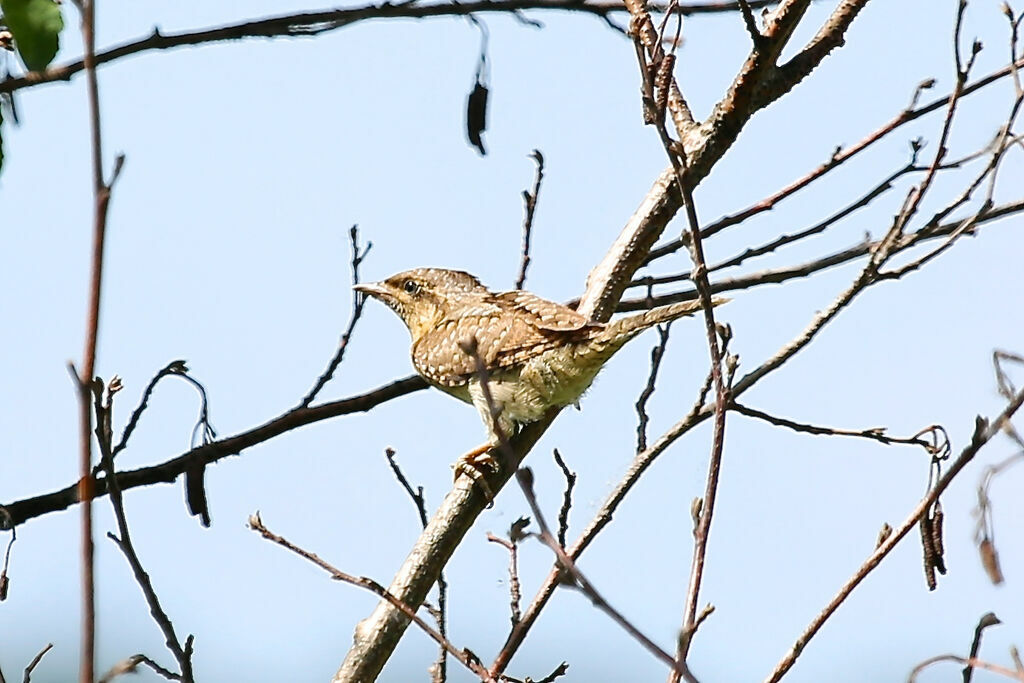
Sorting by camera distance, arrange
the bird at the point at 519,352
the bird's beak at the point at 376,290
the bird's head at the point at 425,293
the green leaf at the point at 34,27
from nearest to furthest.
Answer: the green leaf at the point at 34,27 < the bird at the point at 519,352 < the bird's head at the point at 425,293 < the bird's beak at the point at 376,290

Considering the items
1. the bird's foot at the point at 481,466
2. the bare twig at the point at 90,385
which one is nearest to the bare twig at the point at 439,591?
the bird's foot at the point at 481,466

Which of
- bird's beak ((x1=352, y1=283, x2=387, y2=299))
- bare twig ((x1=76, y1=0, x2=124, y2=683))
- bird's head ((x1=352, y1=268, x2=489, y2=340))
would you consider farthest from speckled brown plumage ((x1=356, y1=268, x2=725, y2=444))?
bare twig ((x1=76, y1=0, x2=124, y2=683))

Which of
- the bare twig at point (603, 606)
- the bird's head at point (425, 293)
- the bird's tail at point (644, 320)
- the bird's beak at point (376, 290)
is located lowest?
the bare twig at point (603, 606)

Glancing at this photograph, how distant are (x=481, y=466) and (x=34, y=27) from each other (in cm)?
187

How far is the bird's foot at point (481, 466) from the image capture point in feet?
10.4

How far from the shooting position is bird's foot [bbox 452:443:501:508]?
317 cm

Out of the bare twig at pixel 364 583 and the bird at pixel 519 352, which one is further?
the bird at pixel 519 352

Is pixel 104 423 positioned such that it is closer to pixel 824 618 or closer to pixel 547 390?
pixel 824 618

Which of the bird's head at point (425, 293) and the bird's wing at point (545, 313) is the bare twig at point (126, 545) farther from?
the bird's head at point (425, 293)

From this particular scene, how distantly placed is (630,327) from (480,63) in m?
0.98

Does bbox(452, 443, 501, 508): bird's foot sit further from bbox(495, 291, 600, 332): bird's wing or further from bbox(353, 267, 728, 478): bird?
bbox(495, 291, 600, 332): bird's wing

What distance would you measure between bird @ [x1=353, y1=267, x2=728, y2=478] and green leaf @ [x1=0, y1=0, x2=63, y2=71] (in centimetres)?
175

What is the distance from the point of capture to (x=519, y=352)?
4.34 metres

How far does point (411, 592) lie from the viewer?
277 cm
